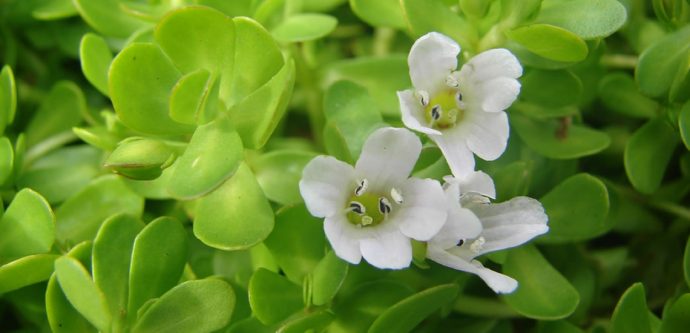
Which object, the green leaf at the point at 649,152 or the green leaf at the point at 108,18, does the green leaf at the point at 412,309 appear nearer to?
the green leaf at the point at 649,152

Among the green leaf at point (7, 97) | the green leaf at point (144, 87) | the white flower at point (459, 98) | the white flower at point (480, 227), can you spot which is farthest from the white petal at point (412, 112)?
the green leaf at point (7, 97)

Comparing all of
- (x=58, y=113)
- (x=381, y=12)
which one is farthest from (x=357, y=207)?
(x=58, y=113)

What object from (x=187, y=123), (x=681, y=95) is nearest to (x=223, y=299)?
(x=187, y=123)

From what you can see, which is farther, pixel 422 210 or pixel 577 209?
pixel 577 209

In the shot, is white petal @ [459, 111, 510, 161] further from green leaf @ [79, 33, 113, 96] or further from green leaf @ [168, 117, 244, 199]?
green leaf @ [79, 33, 113, 96]

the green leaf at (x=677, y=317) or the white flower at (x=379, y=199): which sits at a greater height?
the white flower at (x=379, y=199)

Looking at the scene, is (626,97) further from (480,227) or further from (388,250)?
(388,250)

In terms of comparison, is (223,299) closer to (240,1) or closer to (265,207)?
(265,207)
